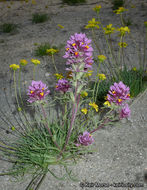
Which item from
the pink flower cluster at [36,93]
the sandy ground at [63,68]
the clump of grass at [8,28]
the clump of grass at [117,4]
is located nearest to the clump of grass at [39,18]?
the sandy ground at [63,68]

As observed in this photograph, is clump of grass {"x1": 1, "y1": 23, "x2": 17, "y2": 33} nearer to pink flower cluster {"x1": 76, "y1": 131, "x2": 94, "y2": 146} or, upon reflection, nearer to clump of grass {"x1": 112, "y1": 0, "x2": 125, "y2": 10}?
clump of grass {"x1": 112, "y1": 0, "x2": 125, "y2": 10}

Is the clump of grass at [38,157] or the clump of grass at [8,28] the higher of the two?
the clump of grass at [8,28]

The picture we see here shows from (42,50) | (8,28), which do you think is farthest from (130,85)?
(8,28)

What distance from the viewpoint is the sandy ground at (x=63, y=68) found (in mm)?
2195

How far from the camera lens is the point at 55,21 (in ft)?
19.6

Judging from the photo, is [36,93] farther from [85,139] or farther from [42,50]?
[42,50]

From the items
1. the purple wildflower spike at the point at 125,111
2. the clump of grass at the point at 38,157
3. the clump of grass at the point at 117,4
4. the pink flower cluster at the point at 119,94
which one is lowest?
the clump of grass at the point at 38,157

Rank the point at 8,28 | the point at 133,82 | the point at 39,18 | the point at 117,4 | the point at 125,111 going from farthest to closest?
the point at 117,4 → the point at 39,18 → the point at 8,28 → the point at 133,82 → the point at 125,111

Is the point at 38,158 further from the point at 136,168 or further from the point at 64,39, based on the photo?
the point at 64,39

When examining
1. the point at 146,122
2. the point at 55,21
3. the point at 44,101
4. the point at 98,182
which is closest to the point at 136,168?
the point at 98,182

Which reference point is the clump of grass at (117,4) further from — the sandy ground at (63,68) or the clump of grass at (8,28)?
the clump of grass at (8,28)

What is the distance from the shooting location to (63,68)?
4.12 metres

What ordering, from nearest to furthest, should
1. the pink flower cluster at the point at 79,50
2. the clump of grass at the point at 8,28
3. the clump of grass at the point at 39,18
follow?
the pink flower cluster at the point at 79,50 < the clump of grass at the point at 8,28 < the clump of grass at the point at 39,18

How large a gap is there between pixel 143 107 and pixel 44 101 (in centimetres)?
147
